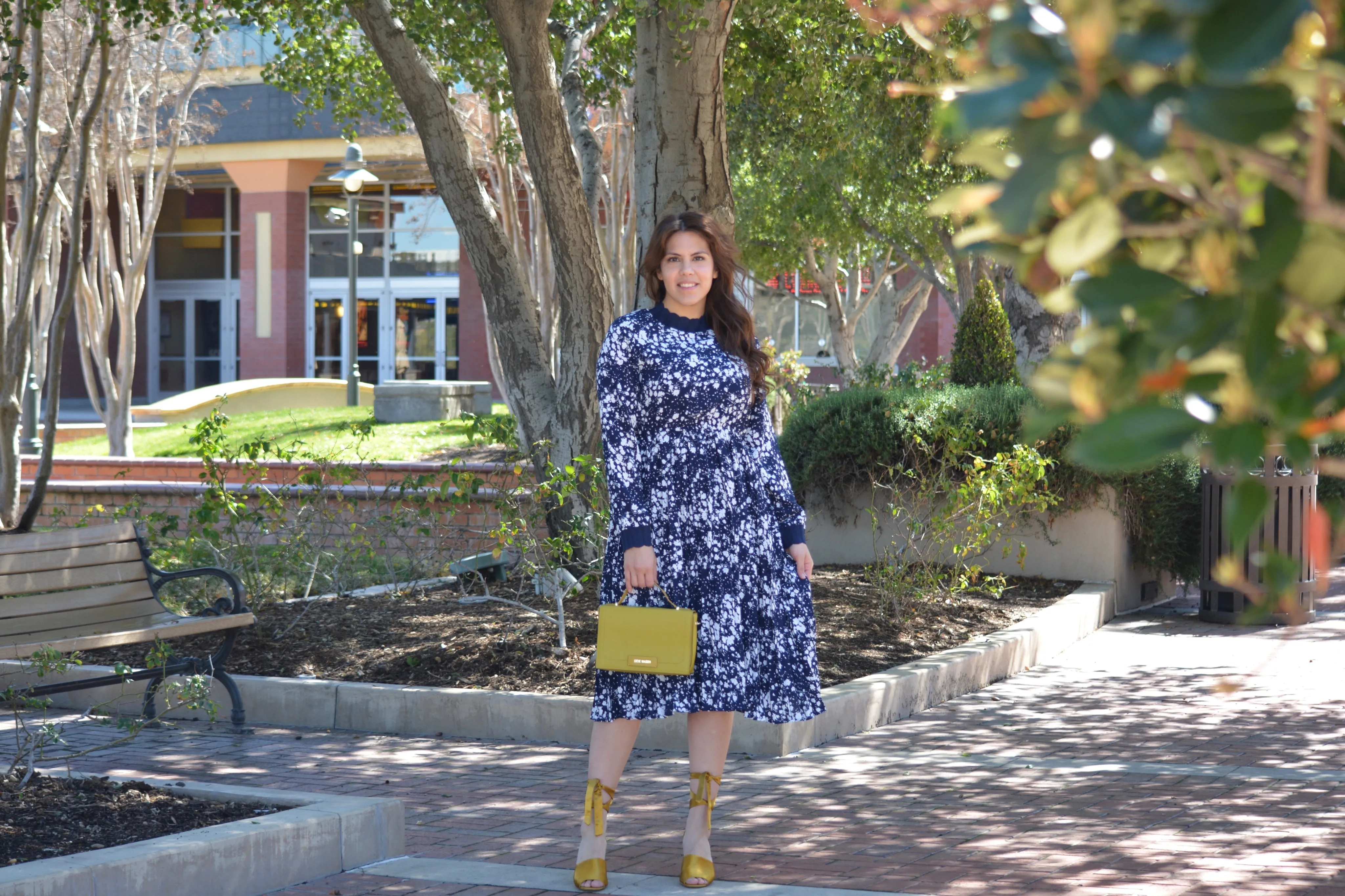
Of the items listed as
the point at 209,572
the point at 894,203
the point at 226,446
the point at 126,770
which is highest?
the point at 894,203

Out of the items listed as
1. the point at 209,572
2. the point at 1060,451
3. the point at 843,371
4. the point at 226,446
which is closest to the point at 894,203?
the point at 843,371

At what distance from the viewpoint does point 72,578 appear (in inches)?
243

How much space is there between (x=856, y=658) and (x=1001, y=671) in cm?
102

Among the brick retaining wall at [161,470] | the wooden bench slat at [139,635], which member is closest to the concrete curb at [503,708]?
the wooden bench slat at [139,635]

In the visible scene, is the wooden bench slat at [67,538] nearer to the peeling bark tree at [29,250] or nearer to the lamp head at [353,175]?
the peeling bark tree at [29,250]

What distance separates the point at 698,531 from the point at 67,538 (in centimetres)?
346

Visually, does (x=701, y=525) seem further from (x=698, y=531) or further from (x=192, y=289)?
(x=192, y=289)

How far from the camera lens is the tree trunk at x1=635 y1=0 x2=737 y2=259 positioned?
7.36 m

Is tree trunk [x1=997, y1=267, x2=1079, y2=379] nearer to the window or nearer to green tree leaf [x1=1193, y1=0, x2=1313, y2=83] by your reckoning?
green tree leaf [x1=1193, y1=0, x2=1313, y2=83]

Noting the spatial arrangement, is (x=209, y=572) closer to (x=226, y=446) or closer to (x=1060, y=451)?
(x=226, y=446)

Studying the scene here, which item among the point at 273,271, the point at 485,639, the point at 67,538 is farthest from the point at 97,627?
the point at 273,271

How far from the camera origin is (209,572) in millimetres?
6309

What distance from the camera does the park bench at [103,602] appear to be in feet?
19.0

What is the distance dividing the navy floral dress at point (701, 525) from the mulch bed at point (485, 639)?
212 cm
